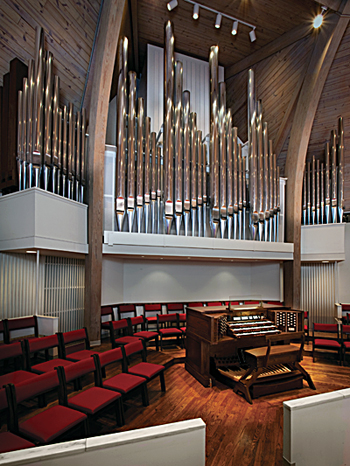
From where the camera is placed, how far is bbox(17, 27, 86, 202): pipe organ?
5.41 metres

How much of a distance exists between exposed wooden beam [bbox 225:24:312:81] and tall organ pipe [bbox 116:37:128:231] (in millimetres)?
3868

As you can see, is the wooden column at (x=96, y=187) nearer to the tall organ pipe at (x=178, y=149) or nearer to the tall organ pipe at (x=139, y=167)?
the tall organ pipe at (x=139, y=167)

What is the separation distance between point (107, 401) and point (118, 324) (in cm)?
293

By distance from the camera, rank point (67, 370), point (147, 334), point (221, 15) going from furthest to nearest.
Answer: point (221, 15) → point (147, 334) → point (67, 370)

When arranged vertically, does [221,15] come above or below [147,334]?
above

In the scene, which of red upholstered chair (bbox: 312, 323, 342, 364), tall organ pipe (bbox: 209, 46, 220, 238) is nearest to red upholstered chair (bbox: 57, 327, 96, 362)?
tall organ pipe (bbox: 209, 46, 220, 238)

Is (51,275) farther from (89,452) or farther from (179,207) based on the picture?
(89,452)

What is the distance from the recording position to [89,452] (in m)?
1.78

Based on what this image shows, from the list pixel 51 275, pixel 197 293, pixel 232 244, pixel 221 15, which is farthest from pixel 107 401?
pixel 221 15

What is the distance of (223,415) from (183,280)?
18.7ft

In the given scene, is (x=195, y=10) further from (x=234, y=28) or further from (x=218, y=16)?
(x=234, y=28)

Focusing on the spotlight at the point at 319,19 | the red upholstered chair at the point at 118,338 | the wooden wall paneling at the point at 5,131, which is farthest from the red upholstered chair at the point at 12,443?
the spotlight at the point at 319,19

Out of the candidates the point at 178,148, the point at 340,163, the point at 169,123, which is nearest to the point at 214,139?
the point at 178,148

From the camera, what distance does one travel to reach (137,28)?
8.12m
